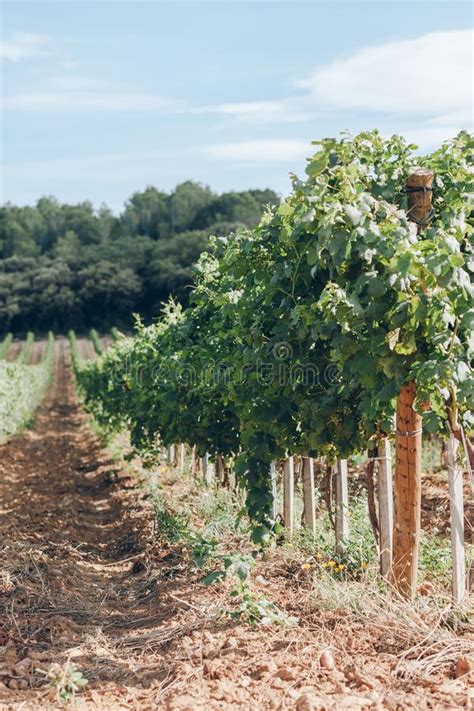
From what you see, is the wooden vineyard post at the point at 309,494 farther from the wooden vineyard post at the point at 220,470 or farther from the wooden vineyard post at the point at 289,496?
the wooden vineyard post at the point at 220,470

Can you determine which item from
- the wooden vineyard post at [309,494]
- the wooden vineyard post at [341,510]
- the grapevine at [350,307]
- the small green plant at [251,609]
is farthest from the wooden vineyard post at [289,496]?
the small green plant at [251,609]

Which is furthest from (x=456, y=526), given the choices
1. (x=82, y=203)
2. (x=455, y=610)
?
(x=82, y=203)

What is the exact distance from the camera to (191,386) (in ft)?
32.6

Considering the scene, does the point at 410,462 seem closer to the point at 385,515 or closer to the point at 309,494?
the point at 385,515

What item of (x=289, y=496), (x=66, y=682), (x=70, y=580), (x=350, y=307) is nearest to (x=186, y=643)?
(x=66, y=682)

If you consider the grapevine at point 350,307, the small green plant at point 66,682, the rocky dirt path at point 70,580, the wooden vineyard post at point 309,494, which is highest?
the grapevine at point 350,307

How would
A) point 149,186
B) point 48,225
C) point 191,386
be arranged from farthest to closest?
point 149,186
point 48,225
point 191,386

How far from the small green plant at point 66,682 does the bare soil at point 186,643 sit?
0.05m

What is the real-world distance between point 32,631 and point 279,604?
1769 millimetres

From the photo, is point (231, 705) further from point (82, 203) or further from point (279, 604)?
point (82, 203)

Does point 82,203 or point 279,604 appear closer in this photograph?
point 279,604

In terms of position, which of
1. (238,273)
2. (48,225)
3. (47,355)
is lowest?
(47,355)

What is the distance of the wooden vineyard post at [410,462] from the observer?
5.57 metres

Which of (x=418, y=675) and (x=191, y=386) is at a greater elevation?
(x=191, y=386)
